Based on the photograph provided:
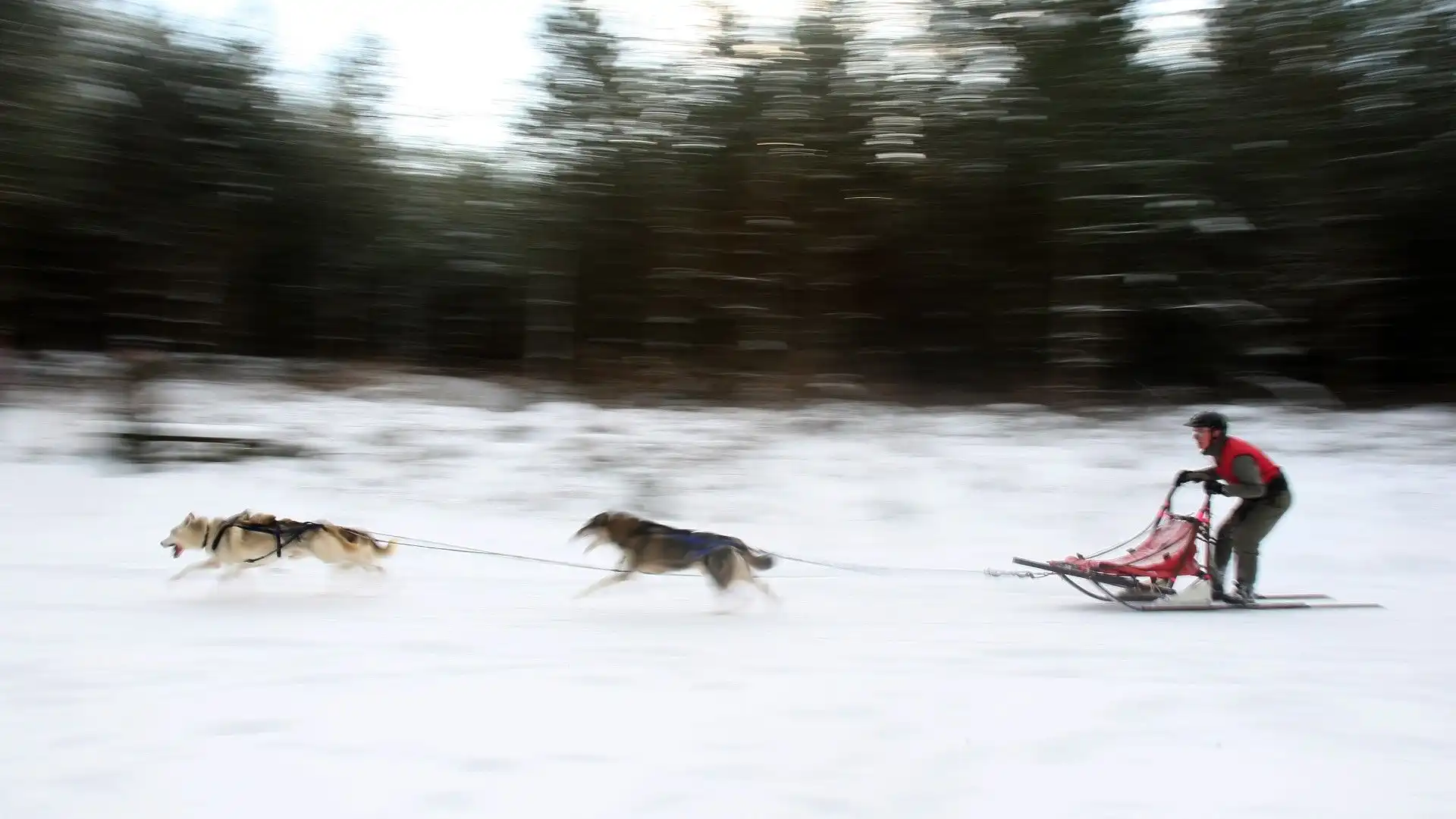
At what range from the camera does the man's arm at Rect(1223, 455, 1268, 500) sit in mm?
5652

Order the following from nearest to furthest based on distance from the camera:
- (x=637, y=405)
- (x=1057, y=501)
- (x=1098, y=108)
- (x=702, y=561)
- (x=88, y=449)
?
(x=702, y=561) → (x=1057, y=501) → (x=88, y=449) → (x=1098, y=108) → (x=637, y=405)

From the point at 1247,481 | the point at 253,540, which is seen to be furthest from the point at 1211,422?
the point at 253,540

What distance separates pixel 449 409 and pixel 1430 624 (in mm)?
9917

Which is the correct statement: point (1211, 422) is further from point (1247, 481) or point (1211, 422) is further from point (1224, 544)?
point (1224, 544)

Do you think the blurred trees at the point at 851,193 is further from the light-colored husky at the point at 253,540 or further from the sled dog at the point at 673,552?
the light-colored husky at the point at 253,540

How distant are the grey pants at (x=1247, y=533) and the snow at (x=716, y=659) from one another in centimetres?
29

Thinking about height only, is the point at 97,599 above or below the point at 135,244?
below

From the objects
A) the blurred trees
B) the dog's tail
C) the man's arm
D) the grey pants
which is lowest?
the dog's tail

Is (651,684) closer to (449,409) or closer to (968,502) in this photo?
(968,502)

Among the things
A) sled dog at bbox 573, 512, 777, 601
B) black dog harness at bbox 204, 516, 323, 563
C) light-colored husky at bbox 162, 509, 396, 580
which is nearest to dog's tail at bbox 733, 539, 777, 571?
sled dog at bbox 573, 512, 777, 601

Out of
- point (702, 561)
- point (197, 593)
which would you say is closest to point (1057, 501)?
point (702, 561)

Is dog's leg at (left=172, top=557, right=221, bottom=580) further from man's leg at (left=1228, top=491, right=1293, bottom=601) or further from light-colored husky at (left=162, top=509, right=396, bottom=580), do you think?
man's leg at (left=1228, top=491, right=1293, bottom=601)

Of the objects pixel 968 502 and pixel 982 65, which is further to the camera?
pixel 982 65

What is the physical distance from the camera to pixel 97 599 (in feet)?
18.4
